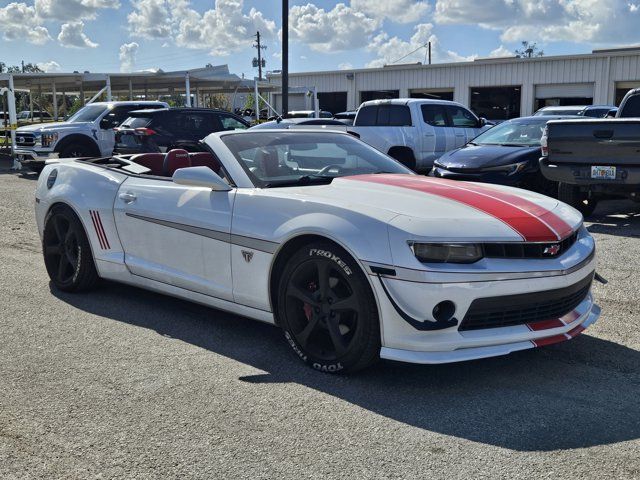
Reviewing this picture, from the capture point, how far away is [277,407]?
11.8ft

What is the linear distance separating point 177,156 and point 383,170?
1.77 m

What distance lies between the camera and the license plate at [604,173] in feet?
29.2

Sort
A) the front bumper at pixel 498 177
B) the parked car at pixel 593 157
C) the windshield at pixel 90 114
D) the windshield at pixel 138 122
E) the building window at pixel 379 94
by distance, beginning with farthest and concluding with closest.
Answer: the building window at pixel 379 94 → the windshield at pixel 90 114 → the windshield at pixel 138 122 → the front bumper at pixel 498 177 → the parked car at pixel 593 157

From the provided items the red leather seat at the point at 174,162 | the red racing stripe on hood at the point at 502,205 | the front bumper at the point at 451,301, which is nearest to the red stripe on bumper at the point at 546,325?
the front bumper at the point at 451,301

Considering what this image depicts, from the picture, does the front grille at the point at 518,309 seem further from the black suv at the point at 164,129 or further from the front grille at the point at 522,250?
the black suv at the point at 164,129

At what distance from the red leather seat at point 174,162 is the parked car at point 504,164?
5.43 m

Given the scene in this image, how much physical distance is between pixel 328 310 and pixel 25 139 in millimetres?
16244

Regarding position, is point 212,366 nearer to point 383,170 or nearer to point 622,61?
point 383,170

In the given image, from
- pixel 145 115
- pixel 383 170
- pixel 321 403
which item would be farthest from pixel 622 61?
pixel 321 403

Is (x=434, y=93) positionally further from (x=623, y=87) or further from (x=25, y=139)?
(x=25, y=139)

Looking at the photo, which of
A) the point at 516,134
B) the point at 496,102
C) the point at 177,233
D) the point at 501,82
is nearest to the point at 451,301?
the point at 177,233

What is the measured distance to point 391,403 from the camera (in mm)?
3654

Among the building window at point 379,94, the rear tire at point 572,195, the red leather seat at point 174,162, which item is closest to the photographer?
the red leather seat at point 174,162

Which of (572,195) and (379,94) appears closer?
(572,195)
